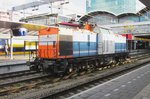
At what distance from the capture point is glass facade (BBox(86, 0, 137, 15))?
106938mm

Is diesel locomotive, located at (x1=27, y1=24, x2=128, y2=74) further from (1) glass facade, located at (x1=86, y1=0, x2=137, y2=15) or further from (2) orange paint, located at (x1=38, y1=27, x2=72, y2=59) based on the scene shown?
(1) glass facade, located at (x1=86, y1=0, x2=137, y2=15)

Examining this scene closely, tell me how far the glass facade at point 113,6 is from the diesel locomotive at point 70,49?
87.4m

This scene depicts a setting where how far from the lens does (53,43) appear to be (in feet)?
53.4

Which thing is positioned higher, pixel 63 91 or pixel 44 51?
pixel 44 51

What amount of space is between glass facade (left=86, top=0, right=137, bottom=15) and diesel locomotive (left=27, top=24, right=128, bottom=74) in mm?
87417

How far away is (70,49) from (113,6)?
10152cm

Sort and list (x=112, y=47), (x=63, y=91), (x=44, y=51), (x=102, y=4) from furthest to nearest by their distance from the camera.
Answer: (x=102, y=4) → (x=112, y=47) → (x=44, y=51) → (x=63, y=91)


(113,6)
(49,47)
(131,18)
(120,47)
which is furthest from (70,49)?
(113,6)

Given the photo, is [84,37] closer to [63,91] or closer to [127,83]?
[127,83]

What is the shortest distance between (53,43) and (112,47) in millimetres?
8021

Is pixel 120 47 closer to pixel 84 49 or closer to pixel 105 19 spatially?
pixel 84 49

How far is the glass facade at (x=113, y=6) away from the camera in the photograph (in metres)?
107

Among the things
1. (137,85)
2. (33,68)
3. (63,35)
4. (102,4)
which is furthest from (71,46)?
(102,4)

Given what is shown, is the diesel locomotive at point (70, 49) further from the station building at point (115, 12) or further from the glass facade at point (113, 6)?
the glass facade at point (113, 6)
